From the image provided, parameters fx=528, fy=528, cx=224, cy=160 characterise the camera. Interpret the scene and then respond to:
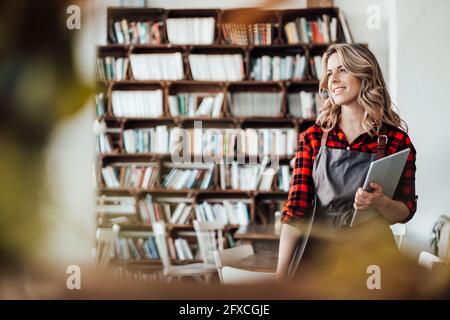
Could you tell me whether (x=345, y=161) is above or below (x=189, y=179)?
above

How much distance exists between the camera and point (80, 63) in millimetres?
853

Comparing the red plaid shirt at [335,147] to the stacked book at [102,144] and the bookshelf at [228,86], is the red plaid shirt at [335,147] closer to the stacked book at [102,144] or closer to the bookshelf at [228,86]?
the stacked book at [102,144]

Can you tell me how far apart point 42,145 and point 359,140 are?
Result: 53 cm

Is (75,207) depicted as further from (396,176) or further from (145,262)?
(396,176)

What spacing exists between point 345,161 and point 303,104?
7.75ft

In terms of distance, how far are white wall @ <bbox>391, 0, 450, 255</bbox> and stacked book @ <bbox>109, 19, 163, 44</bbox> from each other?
53 centimetres

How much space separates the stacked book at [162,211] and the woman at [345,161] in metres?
0.36

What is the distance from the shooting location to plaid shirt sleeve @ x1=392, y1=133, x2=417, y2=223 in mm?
892

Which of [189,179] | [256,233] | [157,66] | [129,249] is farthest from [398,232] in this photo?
[157,66]

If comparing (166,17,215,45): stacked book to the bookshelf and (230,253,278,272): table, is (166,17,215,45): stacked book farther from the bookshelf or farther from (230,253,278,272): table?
(230,253,278,272): table

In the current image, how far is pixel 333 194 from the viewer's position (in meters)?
0.90

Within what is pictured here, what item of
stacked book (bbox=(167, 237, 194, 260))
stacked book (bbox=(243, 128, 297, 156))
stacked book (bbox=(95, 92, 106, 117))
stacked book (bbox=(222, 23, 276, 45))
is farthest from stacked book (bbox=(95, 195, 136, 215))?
stacked book (bbox=(222, 23, 276, 45))

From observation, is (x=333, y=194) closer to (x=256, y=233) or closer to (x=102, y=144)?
(x=102, y=144)
